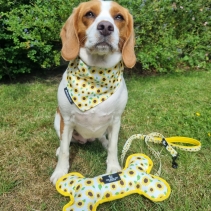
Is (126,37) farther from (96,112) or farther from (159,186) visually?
(159,186)

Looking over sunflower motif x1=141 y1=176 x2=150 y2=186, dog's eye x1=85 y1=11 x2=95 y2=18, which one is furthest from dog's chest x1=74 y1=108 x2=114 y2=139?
dog's eye x1=85 y1=11 x2=95 y2=18

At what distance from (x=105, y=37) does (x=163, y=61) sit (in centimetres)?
392

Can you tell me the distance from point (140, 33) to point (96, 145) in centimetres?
311

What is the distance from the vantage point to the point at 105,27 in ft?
6.59

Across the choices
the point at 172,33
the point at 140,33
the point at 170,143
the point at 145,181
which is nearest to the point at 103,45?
the point at 145,181

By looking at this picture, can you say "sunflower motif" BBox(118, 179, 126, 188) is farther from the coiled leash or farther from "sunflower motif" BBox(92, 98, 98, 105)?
"sunflower motif" BBox(92, 98, 98, 105)

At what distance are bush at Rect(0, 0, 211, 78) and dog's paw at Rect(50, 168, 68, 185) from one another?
2.84 metres

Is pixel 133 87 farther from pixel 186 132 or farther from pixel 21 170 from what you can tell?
pixel 21 170

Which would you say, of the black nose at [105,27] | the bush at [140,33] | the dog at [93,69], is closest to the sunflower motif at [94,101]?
the dog at [93,69]

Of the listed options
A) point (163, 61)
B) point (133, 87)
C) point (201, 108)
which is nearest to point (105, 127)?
point (201, 108)

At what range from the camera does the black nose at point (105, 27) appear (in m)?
2.00

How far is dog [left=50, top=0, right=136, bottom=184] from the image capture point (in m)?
2.16

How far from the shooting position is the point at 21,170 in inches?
99.9

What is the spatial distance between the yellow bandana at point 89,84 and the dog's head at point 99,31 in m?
0.13
